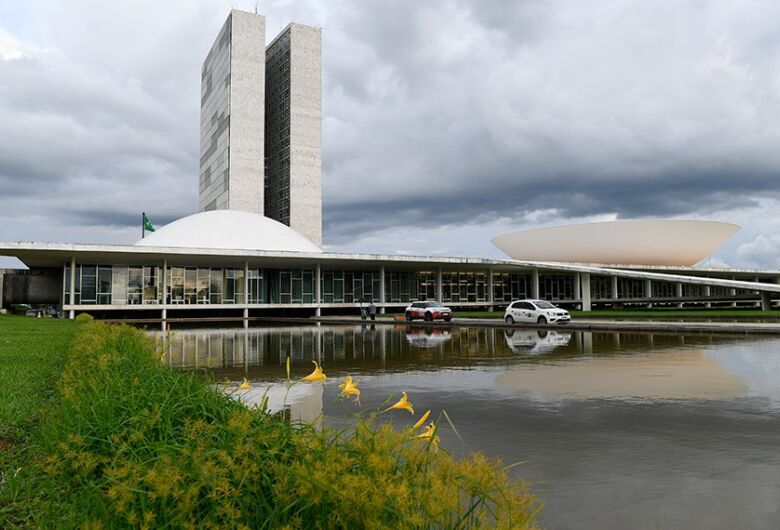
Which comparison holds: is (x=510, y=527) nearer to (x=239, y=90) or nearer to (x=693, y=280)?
(x=693, y=280)

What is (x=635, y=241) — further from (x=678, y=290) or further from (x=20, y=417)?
(x=20, y=417)

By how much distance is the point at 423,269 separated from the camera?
61250 millimetres

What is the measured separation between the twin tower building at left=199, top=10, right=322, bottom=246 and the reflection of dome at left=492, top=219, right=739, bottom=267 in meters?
35.1

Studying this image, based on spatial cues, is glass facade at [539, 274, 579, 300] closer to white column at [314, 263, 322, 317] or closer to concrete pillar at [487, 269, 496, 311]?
concrete pillar at [487, 269, 496, 311]

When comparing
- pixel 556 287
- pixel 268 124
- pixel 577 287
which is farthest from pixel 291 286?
pixel 268 124

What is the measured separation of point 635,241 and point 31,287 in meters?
62.7

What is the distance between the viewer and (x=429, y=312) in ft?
122

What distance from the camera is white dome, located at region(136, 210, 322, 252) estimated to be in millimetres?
56875

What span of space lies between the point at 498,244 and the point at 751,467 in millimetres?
77174

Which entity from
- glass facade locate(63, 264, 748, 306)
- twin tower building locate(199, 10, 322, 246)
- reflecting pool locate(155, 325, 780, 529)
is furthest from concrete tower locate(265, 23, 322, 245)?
reflecting pool locate(155, 325, 780, 529)

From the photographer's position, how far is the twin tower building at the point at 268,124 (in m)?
87.6

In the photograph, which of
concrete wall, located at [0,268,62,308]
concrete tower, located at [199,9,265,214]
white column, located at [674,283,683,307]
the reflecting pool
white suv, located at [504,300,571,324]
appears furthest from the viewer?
concrete tower, located at [199,9,265,214]

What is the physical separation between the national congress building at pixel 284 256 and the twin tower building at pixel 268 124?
0.18 metres

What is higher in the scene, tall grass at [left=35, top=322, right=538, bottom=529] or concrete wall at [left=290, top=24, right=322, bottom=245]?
concrete wall at [left=290, top=24, right=322, bottom=245]
